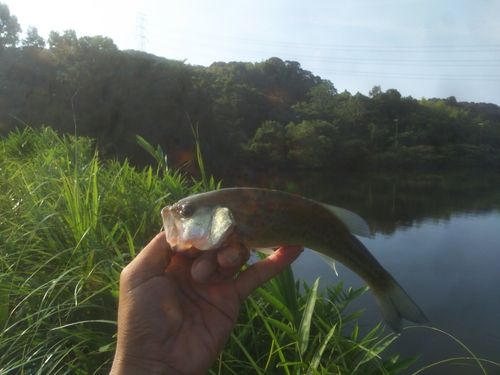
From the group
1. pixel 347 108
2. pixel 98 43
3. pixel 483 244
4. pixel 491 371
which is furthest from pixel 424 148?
pixel 98 43

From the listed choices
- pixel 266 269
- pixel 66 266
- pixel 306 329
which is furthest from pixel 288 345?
pixel 66 266

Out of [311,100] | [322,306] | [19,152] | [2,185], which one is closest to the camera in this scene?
[322,306]

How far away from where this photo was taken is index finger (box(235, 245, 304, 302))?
6.33ft

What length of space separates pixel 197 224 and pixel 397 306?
1.05 m

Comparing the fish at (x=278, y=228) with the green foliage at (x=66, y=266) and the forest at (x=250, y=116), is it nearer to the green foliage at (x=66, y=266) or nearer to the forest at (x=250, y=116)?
the green foliage at (x=66, y=266)

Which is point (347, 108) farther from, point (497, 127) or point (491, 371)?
point (491, 371)

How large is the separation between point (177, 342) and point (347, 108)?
1556cm

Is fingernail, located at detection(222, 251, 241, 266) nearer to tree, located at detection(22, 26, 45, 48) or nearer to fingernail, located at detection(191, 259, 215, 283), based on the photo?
fingernail, located at detection(191, 259, 215, 283)

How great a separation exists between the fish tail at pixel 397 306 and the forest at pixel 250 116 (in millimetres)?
8986

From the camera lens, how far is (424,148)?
16438mm

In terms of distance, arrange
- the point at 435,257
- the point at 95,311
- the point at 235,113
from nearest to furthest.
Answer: the point at 95,311 → the point at 435,257 → the point at 235,113

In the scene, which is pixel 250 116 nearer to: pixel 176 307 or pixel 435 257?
pixel 435 257

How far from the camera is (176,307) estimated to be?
5.84ft

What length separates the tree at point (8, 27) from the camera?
2603 centimetres
